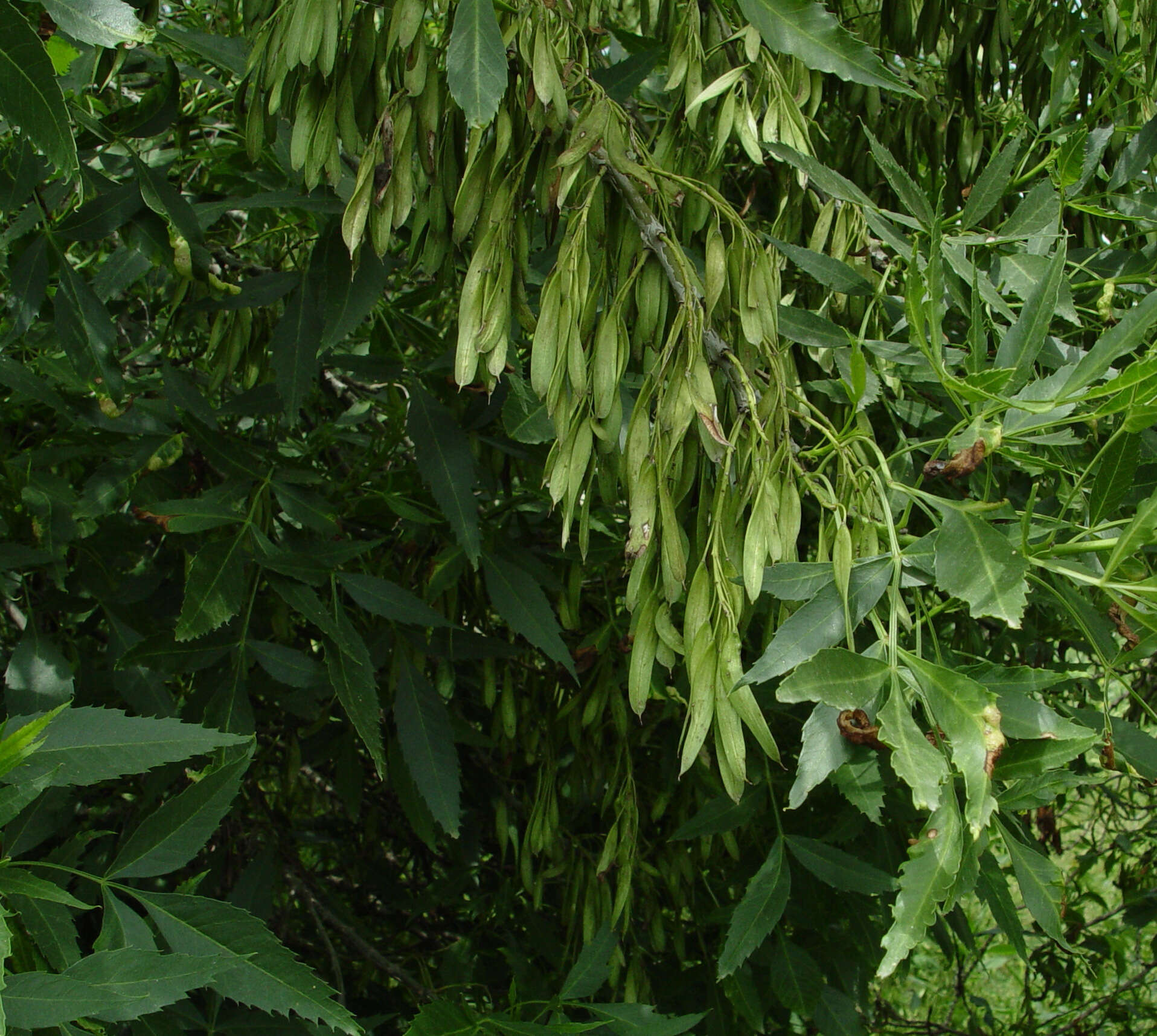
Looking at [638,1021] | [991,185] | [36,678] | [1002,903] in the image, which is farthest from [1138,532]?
[36,678]

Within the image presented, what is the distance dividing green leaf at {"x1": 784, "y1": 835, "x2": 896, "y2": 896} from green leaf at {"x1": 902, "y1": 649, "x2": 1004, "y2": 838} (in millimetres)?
540

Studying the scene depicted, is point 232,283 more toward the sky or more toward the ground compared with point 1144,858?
more toward the sky

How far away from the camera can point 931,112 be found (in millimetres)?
1579

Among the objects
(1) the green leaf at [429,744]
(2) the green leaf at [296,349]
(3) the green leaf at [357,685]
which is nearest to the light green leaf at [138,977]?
(3) the green leaf at [357,685]

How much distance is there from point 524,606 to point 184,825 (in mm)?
449

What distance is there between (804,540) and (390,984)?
3.90ft

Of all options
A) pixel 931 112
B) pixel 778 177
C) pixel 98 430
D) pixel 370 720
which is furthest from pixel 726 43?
pixel 98 430

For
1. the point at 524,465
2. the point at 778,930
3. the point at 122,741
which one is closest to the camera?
the point at 122,741

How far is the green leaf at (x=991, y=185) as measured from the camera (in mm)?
1064

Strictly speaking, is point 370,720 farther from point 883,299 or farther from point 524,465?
point 883,299

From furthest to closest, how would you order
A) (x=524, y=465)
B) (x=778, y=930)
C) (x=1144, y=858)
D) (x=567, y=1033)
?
(x=1144, y=858), (x=524, y=465), (x=778, y=930), (x=567, y=1033)

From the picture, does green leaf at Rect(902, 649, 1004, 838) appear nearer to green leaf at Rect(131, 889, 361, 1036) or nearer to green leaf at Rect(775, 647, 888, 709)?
green leaf at Rect(775, 647, 888, 709)

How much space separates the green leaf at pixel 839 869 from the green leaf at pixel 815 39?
81 cm

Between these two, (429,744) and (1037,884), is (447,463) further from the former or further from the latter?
(1037,884)
